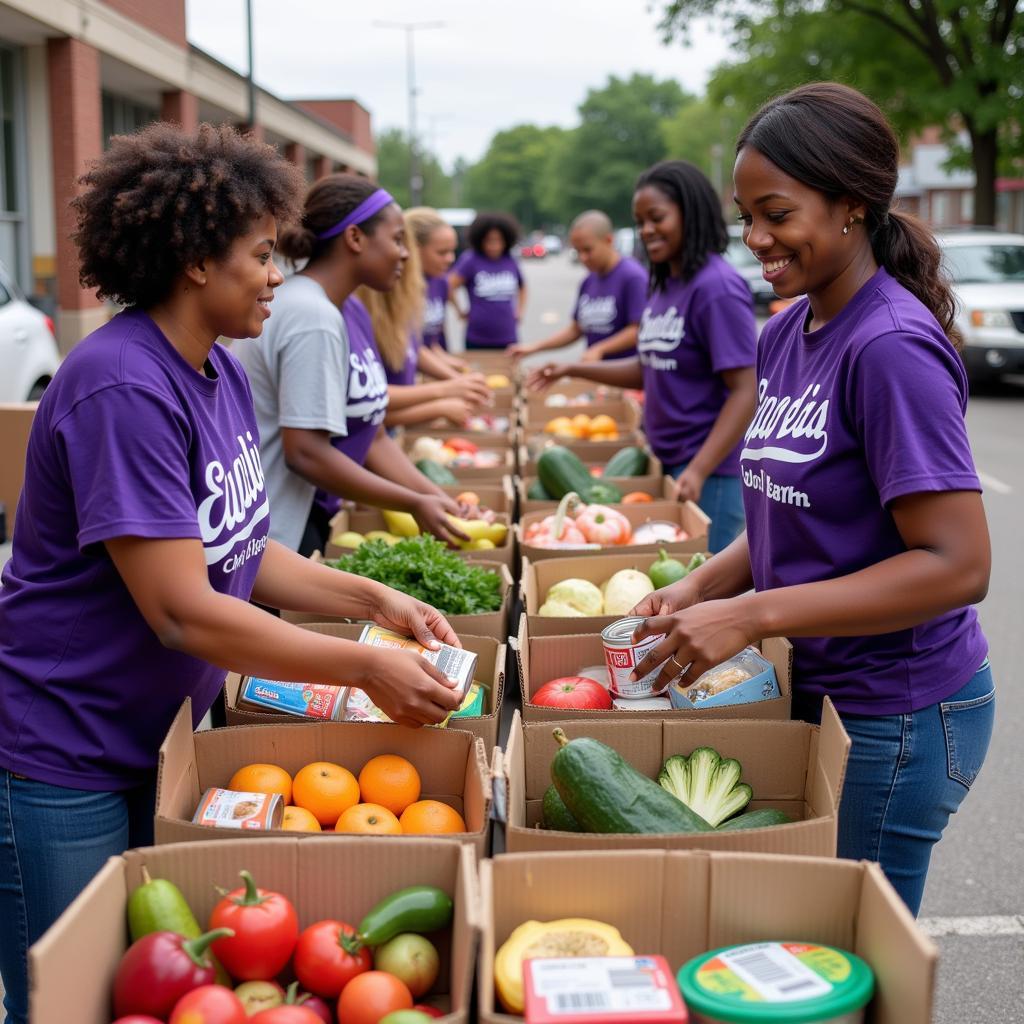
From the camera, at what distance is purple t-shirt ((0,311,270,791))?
6.49ft

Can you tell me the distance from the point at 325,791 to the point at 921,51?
24997 millimetres

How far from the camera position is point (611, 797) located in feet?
6.97

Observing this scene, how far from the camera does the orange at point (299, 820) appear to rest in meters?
2.27

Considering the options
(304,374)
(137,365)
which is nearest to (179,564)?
(137,365)

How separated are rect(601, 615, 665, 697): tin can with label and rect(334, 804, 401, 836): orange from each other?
574 mm

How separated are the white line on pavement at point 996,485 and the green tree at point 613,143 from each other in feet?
320

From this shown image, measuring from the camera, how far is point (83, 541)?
197 cm

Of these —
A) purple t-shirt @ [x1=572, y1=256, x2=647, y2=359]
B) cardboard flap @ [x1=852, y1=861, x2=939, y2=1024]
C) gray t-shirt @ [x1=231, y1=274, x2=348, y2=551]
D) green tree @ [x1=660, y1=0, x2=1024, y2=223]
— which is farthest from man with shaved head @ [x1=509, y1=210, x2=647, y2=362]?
green tree @ [x1=660, y1=0, x2=1024, y2=223]

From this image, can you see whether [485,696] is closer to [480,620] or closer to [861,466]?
[480,620]

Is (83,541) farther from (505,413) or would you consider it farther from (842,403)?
(505,413)

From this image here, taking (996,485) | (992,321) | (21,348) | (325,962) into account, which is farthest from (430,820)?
(992,321)

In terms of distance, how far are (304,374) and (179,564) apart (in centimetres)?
183

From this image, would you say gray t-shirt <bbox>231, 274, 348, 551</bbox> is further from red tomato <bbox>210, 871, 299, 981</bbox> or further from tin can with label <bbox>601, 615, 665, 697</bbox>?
red tomato <bbox>210, 871, 299, 981</bbox>

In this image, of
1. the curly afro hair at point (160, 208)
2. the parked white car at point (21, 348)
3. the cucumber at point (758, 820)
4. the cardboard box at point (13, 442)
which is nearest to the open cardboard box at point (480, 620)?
the cucumber at point (758, 820)
